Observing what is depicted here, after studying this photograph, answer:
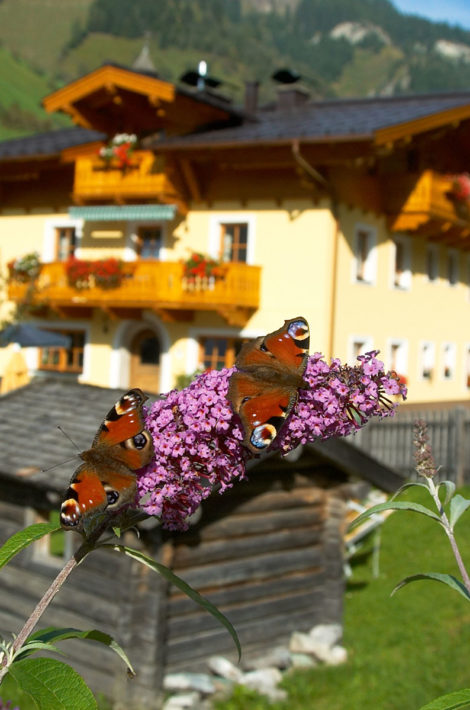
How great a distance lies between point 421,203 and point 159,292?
6704 millimetres

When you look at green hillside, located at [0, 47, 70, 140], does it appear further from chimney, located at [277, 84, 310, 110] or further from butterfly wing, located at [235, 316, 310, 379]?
butterfly wing, located at [235, 316, 310, 379]

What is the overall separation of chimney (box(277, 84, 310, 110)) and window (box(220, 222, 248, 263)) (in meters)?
4.46

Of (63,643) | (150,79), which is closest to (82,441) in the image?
(63,643)

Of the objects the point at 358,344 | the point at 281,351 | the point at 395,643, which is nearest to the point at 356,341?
the point at 358,344

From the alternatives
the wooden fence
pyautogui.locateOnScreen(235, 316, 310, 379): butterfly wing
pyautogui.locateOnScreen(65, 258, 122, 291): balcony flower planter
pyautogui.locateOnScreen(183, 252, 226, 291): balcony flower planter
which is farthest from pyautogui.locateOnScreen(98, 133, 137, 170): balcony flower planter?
pyautogui.locateOnScreen(235, 316, 310, 379): butterfly wing

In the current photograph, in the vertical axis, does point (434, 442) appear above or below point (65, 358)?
below

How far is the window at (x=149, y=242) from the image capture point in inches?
1000

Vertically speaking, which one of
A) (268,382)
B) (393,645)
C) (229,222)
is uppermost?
(229,222)

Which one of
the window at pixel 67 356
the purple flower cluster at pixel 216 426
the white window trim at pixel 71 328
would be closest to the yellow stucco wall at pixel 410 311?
the white window trim at pixel 71 328

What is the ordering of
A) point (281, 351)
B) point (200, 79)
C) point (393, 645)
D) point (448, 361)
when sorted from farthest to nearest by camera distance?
point (448, 361)
point (200, 79)
point (393, 645)
point (281, 351)

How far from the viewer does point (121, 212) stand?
24.4 meters

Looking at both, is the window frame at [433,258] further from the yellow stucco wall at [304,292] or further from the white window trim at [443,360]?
the white window trim at [443,360]

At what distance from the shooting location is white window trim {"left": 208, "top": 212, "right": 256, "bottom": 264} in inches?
907

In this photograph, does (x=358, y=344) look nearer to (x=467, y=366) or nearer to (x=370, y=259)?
(x=370, y=259)
